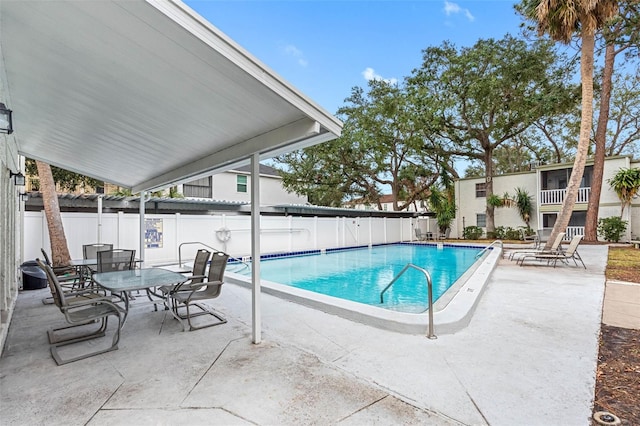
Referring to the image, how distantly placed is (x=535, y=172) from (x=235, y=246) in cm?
1897

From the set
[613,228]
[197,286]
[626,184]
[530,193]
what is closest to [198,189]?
[197,286]

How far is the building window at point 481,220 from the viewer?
888 inches

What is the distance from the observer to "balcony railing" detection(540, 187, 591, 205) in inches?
715

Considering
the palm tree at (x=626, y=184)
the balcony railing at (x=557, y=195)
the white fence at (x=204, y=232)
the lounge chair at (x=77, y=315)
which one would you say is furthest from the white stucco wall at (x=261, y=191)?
the palm tree at (x=626, y=184)

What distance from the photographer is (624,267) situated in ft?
30.9

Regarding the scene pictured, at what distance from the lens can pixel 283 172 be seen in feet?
72.5

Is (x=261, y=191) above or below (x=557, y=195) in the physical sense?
above

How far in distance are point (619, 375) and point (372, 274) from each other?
310 inches

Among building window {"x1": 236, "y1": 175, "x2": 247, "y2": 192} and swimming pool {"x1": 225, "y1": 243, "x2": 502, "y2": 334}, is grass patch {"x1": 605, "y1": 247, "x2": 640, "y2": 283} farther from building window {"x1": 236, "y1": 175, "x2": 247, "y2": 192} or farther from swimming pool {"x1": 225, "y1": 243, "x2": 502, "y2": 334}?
building window {"x1": 236, "y1": 175, "x2": 247, "y2": 192}

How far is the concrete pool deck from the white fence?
5.29 meters

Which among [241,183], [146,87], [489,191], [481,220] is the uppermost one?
[241,183]

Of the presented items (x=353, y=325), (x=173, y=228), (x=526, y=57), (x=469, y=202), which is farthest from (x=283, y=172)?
(x=353, y=325)

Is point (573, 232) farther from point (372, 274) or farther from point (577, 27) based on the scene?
point (372, 274)

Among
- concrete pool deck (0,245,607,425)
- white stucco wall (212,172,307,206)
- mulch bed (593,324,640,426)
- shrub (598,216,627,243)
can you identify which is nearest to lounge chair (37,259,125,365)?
concrete pool deck (0,245,607,425)
